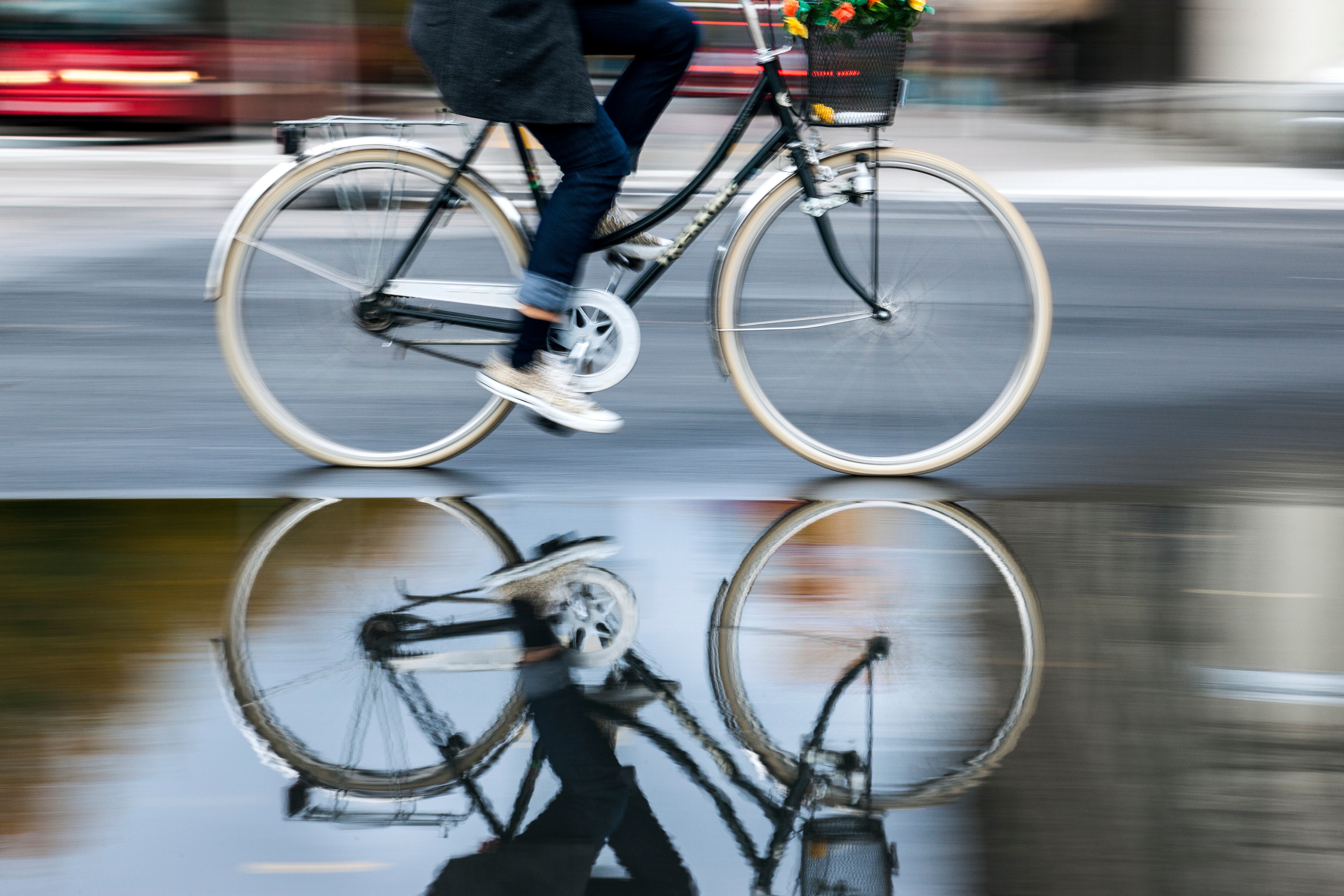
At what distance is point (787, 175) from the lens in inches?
164

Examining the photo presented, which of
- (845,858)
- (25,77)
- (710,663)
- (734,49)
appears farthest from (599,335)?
(25,77)

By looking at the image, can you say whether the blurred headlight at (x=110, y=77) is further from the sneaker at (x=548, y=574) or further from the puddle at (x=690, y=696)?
the sneaker at (x=548, y=574)

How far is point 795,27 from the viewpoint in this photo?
3812 millimetres

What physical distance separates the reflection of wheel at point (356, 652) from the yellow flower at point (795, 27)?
152 centimetres

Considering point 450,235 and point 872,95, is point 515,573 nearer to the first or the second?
point 450,235

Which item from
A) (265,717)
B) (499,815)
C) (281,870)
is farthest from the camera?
(265,717)

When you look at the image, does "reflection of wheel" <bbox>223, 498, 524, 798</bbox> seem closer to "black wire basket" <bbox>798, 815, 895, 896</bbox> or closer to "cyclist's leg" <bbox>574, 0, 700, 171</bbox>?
"black wire basket" <bbox>798, 815, 895, 896</bbox>

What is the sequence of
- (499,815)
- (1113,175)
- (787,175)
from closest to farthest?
(499,815)
(787,175)
(1113,175)

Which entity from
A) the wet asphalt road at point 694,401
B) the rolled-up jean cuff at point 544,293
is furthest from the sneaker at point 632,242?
the wet asphalt road at point 694,401

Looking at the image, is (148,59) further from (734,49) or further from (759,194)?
(759,194)

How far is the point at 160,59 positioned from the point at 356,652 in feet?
41.5

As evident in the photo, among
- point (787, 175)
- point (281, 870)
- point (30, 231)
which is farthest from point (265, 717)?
point (30, 231)

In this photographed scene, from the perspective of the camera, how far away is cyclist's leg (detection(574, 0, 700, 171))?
3900mm

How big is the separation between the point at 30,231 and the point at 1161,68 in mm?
13344
